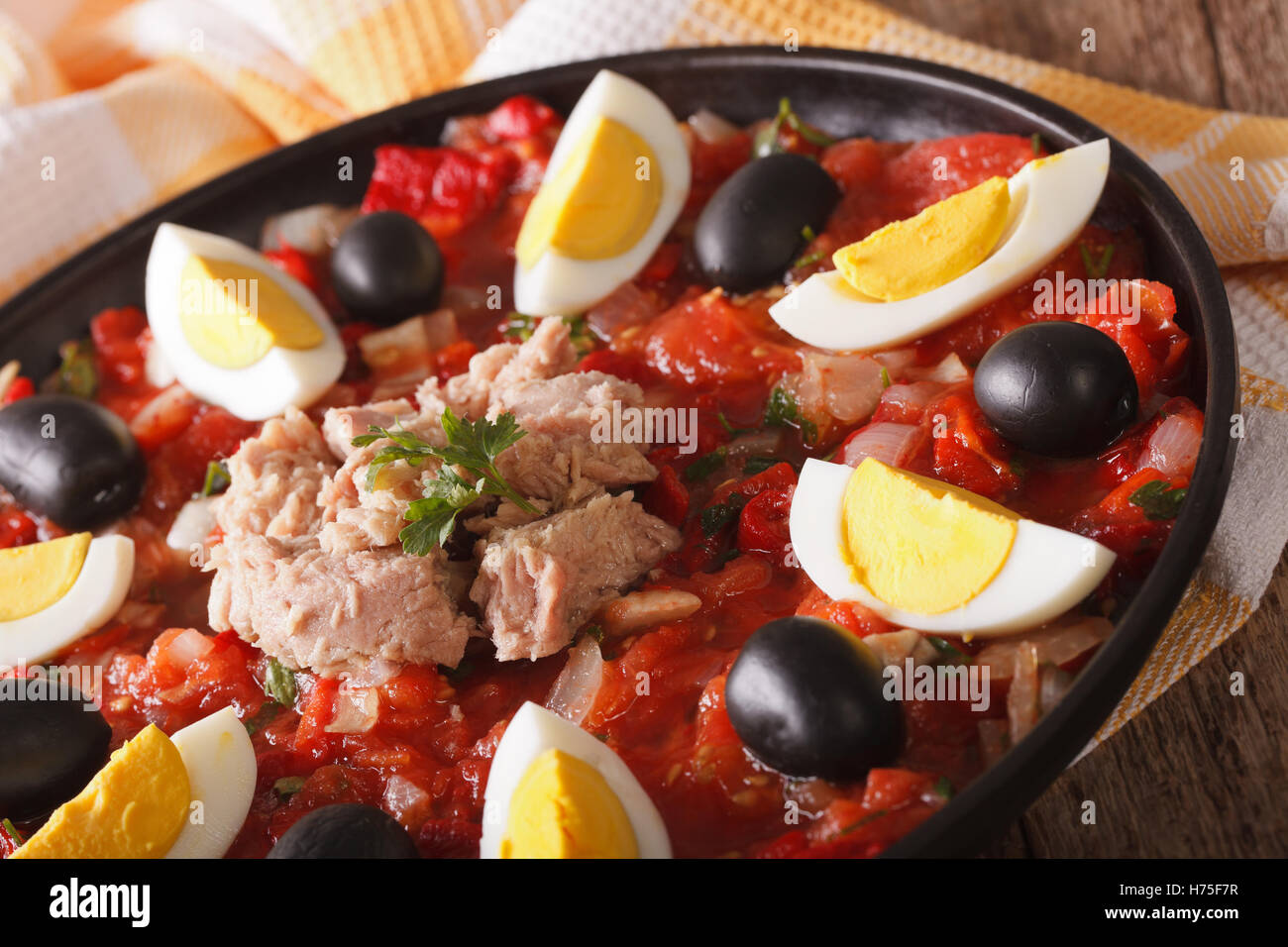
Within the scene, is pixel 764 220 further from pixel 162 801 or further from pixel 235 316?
pixel 162 801

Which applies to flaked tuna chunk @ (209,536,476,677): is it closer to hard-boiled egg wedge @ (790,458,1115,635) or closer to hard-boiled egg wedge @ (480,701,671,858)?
hard-boiled egg wedge @ (480,701,671,858)

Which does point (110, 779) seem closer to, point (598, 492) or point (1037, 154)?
point (598, 492)

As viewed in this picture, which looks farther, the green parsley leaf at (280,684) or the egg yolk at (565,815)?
the green parsley leaf at (280,684)

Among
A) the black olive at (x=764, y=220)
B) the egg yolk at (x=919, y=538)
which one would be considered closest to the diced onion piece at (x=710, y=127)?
the black olive at (x=764, y=220)

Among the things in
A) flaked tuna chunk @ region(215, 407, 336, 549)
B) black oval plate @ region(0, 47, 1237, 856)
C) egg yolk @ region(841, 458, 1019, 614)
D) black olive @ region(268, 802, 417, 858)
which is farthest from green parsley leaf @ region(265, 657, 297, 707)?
black oval plate @ region(0, 47, 1237, 856)

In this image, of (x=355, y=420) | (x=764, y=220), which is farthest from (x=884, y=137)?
(x=355, y=420)

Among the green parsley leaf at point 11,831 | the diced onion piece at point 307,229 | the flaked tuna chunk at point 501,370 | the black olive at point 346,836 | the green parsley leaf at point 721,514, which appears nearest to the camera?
the black olive at point 346,836

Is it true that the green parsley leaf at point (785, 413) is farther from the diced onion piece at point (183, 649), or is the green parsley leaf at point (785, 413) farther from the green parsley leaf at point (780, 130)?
the diced onion piece at point (183, 649)
